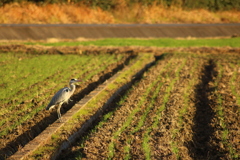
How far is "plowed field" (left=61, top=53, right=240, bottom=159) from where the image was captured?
745 centimetres

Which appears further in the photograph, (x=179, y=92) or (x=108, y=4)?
(x=108, y=4)

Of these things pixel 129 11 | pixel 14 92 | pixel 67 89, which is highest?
pixel 67 89

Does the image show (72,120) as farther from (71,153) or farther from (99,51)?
(99,51)

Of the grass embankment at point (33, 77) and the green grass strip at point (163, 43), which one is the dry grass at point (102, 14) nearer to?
the green grass strip at point (163, 43)

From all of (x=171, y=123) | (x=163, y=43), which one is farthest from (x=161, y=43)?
(x=171, y=123)

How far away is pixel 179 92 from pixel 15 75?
7.11 m

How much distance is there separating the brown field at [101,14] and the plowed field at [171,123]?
2754cm

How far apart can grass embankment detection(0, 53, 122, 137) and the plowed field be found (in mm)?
2390

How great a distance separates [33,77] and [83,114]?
5162 mm

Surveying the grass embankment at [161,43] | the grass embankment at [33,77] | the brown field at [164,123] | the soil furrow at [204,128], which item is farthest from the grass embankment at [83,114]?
the grass embankment at [161,43]

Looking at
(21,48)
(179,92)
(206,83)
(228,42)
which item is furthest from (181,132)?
(228,42)

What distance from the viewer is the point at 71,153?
756cm

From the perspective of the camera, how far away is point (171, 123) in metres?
8.94

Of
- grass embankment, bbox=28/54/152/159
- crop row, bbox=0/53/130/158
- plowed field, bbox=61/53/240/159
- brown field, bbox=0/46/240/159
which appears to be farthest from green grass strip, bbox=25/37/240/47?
plowed field, bbox=61/53/240/159
